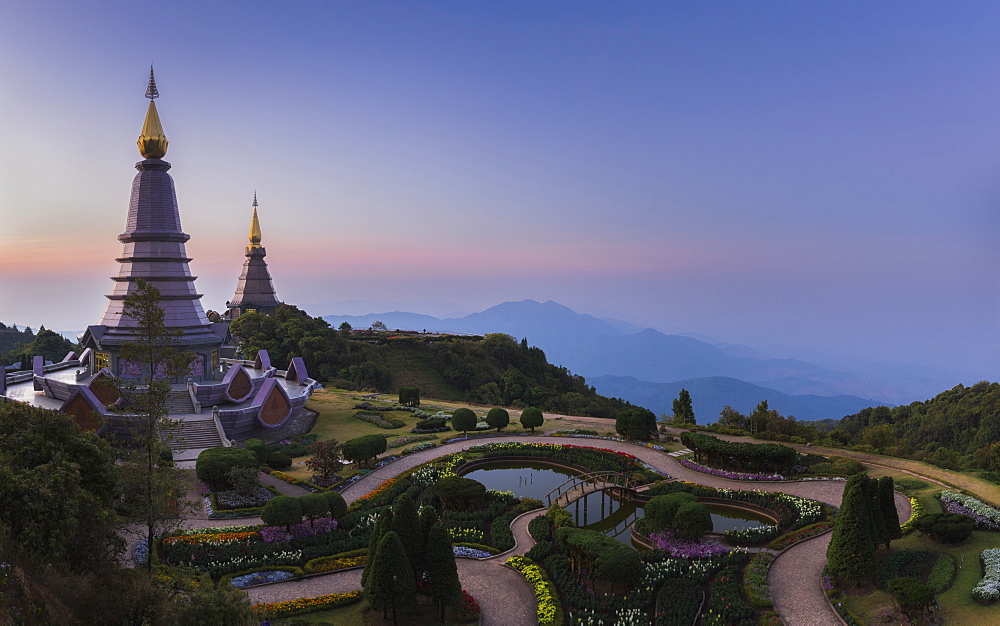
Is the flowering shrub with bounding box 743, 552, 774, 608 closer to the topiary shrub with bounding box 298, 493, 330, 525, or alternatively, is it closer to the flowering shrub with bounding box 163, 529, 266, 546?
the topiary shrub with bounding box 298, 493, 330, 525

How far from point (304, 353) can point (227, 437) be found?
947 inches

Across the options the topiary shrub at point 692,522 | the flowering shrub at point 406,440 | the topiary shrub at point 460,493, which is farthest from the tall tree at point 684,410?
the topiary shrub at point 460,493

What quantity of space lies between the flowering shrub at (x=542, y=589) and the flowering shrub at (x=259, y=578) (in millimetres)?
6665

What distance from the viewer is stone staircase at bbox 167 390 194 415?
30078 mm

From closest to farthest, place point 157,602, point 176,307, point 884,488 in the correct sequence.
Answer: point 157,602 < point 884,488 < point 176,307

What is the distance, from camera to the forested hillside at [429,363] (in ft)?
174

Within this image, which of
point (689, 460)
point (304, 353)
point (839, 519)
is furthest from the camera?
point (304, 353)

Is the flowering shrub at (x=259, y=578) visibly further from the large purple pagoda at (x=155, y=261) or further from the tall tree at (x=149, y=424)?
the large purple pagoda at (x=155, y=261)

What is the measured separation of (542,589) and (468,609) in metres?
2.37

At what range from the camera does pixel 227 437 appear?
96.7ft

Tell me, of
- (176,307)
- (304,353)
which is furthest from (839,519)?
(304,353)

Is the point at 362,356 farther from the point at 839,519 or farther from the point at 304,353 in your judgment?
the point at 839,519

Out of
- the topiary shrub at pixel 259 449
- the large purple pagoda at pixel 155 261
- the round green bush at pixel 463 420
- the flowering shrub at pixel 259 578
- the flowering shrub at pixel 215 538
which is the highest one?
the large purple pagoda at pixel 155 261

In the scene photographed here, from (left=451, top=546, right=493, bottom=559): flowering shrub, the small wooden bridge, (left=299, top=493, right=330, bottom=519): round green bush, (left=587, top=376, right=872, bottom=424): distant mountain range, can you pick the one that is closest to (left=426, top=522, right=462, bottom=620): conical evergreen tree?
(left=451, top=546, right=493, bottom=559): flowering shrub
